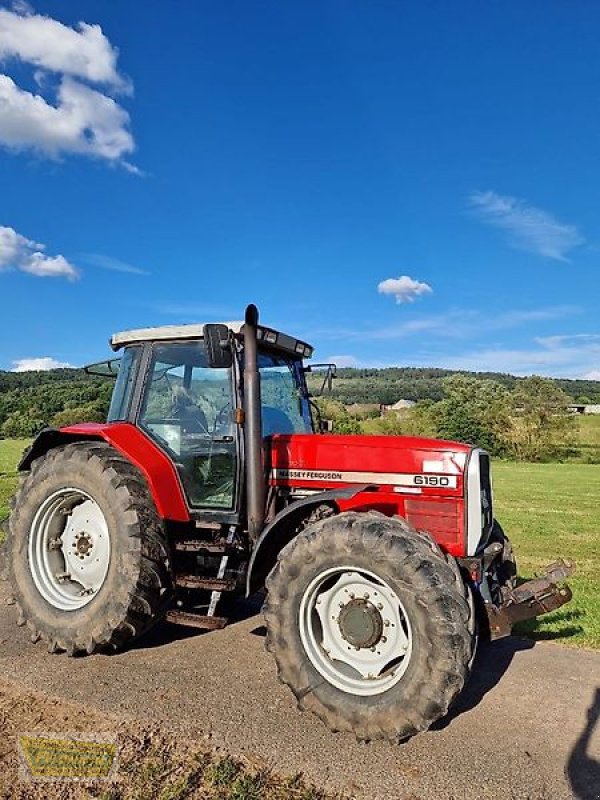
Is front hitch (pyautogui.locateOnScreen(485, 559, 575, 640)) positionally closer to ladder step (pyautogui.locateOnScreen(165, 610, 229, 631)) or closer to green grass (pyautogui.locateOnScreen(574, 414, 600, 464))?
ladder step (pyautogui.locateOnScreen(165, 610, 229, 631))

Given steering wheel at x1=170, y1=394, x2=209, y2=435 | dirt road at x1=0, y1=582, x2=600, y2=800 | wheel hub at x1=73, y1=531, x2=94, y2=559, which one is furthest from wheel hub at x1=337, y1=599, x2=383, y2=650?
wheel hub at x1=73, y1=531, x2=94, y2=559

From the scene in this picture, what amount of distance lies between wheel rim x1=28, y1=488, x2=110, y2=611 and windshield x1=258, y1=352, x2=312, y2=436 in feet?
5.08

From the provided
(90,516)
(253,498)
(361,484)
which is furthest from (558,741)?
(90,516)

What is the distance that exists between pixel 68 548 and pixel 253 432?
2.00m

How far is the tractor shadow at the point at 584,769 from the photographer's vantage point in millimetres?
3090

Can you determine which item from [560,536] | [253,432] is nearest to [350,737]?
[253,432]

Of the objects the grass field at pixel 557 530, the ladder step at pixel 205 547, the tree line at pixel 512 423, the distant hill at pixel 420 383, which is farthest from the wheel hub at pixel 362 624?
the distant hill at pixel 420 383

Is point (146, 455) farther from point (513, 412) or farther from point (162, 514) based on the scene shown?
point (513, 412)

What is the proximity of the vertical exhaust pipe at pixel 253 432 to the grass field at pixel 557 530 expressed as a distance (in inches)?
118

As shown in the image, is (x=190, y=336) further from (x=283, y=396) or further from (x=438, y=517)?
(x=438, y=517)

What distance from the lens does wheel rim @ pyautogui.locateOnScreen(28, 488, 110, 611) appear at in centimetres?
505

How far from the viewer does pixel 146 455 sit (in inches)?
194

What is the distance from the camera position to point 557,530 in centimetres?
1368

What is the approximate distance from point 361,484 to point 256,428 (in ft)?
2.80
